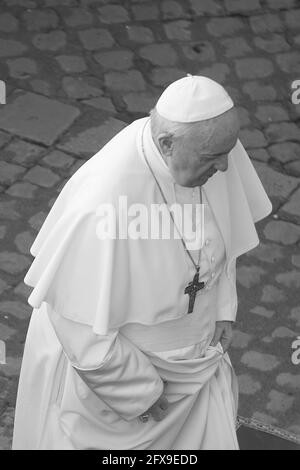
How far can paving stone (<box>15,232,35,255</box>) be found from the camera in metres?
6.82

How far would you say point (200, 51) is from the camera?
8609mm

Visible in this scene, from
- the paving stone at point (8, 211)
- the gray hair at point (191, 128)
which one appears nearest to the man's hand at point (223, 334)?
the gray hair at point (191, 128)

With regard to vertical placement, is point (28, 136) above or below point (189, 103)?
below

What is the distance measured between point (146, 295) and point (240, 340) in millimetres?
2163

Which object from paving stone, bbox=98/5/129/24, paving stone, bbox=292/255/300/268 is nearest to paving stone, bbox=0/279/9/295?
paving stone, bbox=292/255/300/268

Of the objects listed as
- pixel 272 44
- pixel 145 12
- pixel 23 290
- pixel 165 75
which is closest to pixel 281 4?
pixel 272 44

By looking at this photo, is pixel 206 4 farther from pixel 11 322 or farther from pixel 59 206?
pixel 59 206

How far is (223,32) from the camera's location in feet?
28.9

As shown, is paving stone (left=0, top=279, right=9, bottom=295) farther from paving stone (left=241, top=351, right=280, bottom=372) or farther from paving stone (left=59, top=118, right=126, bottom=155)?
paving stone (left=241, top=351, right=280, bottom=372)

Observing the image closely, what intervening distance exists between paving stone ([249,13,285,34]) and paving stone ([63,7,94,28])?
123 cm

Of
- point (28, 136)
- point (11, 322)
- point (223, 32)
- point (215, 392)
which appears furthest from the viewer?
point (223, 32)
